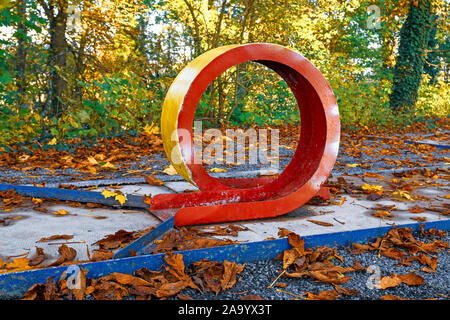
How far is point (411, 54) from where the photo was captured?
10891 millimetres

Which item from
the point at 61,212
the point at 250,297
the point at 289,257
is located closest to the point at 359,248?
the point at 289,257

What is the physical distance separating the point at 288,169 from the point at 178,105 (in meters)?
1.12

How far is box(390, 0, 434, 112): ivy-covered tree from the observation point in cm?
1056

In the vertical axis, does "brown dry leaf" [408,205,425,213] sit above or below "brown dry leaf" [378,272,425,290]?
above

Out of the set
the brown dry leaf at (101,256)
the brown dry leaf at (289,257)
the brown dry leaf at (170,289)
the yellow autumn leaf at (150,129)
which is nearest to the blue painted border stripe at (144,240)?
the brown dry leaf at (101,256)

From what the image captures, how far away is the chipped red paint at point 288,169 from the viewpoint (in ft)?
8.12

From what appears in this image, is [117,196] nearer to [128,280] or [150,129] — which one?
[128,280]

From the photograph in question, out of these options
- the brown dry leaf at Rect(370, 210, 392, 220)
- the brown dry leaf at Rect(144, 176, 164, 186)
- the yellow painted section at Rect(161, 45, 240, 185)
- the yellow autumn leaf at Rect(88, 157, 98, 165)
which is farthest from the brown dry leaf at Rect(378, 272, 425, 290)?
the yellow autumn leaf at Rect(88, 157, 98, 165)

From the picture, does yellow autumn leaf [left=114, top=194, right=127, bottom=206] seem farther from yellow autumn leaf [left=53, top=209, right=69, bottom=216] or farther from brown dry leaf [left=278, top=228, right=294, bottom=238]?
brown dry leaf [left=278, top=228, right=294, bottom=238]

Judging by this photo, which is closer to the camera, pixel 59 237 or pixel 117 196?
pixel 59 237

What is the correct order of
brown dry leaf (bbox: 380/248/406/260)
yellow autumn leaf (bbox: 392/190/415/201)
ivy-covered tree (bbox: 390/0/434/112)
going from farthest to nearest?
ivy-covered tree (bbox: 390/0/434/112)
yellow autumn leaf (bbox: 392/190/415/201)
brown dry leaf (bbox: 380/248/406/260)

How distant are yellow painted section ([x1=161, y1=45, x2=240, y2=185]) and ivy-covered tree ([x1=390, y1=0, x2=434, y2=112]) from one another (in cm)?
999

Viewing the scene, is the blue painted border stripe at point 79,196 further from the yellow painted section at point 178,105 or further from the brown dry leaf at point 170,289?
the brown dry leaf at point 170,289
